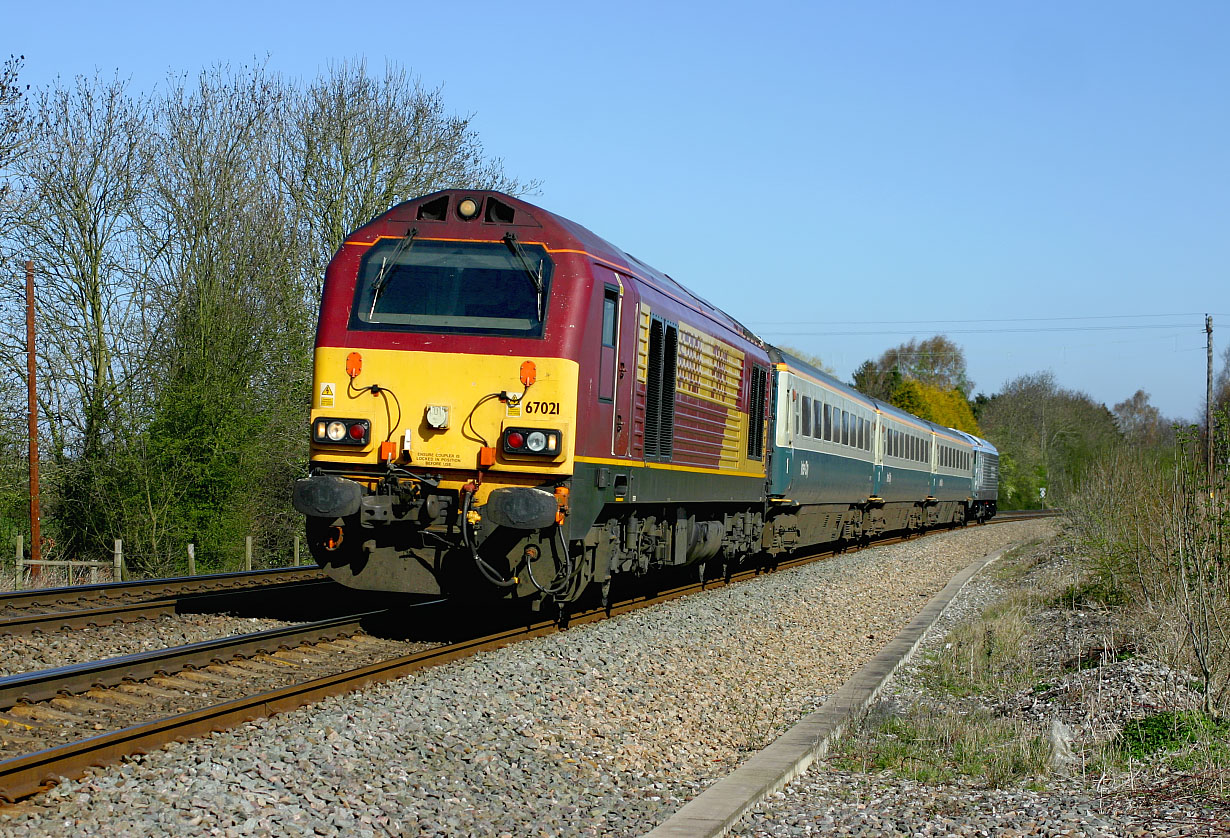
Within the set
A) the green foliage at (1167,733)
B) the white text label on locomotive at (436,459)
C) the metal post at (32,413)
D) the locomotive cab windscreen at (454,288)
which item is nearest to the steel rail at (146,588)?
the white text label on locomotive at (436,459)

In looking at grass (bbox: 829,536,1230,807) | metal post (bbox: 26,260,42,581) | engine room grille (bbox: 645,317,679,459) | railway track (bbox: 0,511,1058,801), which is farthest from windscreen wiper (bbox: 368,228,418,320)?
metal post (bbox: 26,260,42,581)

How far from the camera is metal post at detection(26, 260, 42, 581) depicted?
859 inches

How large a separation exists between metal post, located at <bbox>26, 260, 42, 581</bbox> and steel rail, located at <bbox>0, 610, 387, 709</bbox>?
13.8 meters

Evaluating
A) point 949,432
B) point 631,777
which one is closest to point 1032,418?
point 949,432

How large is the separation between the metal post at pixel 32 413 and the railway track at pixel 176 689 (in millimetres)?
13808

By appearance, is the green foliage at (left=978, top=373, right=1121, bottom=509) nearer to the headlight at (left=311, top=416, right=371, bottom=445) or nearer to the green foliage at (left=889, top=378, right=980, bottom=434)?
the green foliage at (left=889, top=378, right=980, bottom=434)

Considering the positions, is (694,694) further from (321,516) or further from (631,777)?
(321,516)

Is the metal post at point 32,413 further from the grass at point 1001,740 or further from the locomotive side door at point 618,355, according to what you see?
the grass at point 1001,740

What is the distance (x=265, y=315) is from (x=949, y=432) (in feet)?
80.9

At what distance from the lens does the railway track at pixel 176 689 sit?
5816mm

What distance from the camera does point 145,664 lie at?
26.0ft

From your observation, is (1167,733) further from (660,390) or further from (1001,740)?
(660,390)

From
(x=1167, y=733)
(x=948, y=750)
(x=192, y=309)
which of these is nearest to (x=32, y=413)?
(x=192, y=309)

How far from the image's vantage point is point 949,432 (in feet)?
138
